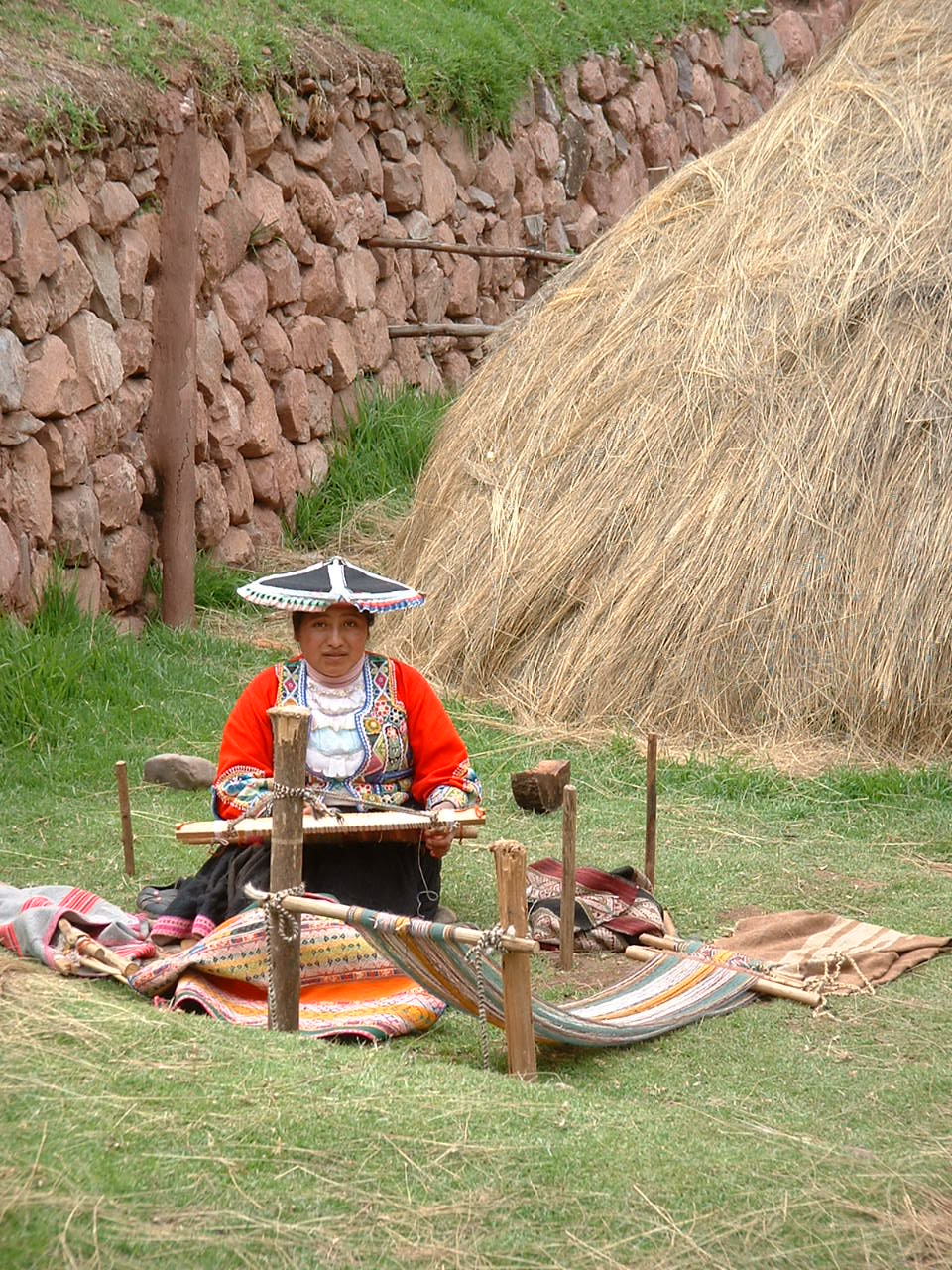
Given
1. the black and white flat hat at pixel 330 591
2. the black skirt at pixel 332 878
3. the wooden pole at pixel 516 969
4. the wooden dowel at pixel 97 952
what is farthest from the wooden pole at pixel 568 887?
the wooden dowel at pixel 97 952

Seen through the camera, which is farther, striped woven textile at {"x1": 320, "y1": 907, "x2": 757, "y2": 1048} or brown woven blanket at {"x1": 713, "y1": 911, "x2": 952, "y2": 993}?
brown woven blanket at {"x1": 713, "y1": 911, "x2": 952, "y2": 993}

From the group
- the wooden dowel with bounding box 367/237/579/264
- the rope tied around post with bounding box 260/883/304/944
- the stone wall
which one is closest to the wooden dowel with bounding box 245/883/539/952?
the rope tied around post with bounding box 260/883/304/944

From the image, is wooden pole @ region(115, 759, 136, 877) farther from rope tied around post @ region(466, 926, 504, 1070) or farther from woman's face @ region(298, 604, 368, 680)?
rope tied around post @ region(466, 926, 504, 1070)

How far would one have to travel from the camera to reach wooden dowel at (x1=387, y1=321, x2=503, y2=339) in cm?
936

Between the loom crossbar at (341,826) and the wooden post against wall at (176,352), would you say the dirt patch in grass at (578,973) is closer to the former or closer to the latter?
the loom crossbar at (341,826)

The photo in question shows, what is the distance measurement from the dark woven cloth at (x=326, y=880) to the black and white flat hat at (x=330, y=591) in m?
0.56

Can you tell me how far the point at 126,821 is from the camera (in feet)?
14.6

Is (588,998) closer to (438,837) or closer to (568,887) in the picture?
(568,887)

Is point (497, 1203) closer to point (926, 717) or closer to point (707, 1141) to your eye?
point (707, 1141)

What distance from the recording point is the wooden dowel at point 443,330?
9359 mm

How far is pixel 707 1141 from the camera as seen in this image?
277cm

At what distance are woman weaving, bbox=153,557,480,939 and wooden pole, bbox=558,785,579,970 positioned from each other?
247 millimetres

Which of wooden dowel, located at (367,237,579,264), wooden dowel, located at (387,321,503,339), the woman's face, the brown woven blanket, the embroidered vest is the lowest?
the brown woven blanket

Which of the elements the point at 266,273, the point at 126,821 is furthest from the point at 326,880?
the point at 266,273
